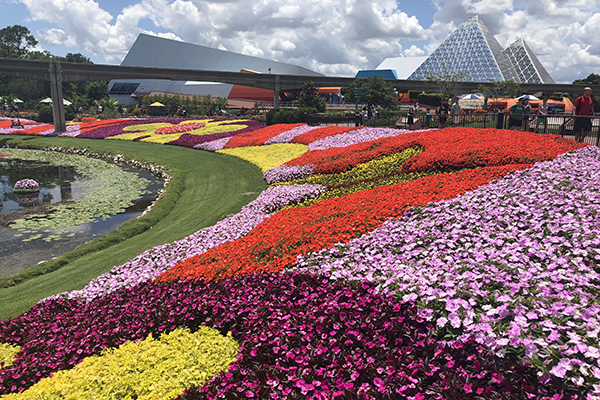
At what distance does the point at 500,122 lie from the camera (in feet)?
55.5

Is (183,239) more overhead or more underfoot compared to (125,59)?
more underfoot

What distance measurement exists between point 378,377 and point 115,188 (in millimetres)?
16097

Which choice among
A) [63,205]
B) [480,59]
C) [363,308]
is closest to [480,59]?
[480,59]

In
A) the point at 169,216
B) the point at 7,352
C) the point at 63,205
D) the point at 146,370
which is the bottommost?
the point at 7,352

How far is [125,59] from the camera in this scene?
346 feet

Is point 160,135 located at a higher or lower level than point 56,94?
lower

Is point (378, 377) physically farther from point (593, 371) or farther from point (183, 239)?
point (183, 239)

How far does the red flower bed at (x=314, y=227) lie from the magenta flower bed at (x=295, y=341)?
55cm

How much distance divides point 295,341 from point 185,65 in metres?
102

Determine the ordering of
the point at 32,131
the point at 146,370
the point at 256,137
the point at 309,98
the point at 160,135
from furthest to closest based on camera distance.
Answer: the point at 309,98, the point at 32,131, the point at 160,135, the point at 256,137, the point at 146,370

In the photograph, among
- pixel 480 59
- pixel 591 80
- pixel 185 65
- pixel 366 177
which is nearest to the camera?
pixel 366 177

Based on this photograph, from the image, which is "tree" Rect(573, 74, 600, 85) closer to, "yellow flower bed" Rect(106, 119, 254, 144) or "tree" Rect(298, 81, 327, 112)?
"tree" Rect(298, 81, 327, 112)

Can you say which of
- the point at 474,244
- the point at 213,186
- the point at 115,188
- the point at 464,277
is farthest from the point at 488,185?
the point at 115,188

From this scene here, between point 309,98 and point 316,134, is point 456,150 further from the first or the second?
point 309,98
